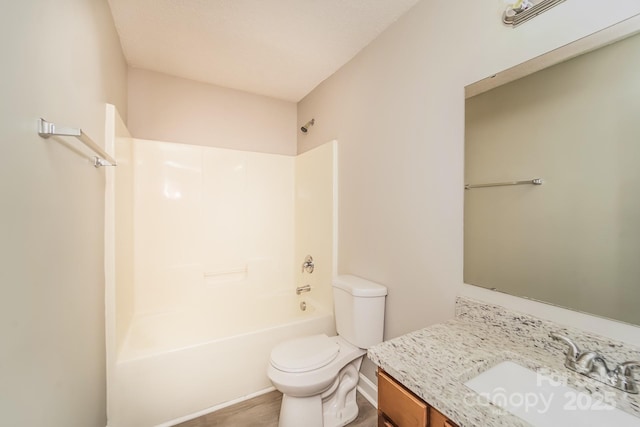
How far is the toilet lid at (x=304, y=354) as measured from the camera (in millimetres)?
1474

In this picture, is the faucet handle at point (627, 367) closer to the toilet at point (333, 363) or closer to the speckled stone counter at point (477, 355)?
the speckled stone counter at point (477, 355)

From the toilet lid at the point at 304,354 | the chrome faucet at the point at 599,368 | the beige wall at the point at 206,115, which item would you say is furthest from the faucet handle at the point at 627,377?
the beige wall at the point at 206,115

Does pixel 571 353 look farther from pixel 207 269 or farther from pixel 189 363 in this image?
pixel 207 269

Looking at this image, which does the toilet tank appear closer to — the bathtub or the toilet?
the toilet

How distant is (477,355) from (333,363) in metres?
0.89

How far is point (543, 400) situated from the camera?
0.78m

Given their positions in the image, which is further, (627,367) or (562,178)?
(562,178)

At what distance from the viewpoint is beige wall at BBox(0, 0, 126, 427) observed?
647 mm

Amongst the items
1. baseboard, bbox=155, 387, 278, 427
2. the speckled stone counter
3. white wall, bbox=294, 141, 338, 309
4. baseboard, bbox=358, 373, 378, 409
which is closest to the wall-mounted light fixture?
the speckled stone counter

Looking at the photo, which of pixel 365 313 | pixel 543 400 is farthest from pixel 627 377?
pixel 365 313

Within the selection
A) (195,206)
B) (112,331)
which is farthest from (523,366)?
(195,206)

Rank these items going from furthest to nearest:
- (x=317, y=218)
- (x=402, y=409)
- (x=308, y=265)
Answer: (x=308, y=265), (x=317, y=218), (x=402, y=409)

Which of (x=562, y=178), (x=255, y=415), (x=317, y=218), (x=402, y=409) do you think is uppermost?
(x=562, y=178)

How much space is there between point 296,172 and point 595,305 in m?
2.43
